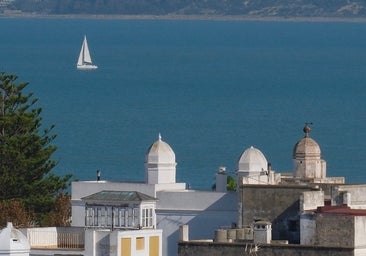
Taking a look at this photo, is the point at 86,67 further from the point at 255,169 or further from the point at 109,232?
the point at 109,232

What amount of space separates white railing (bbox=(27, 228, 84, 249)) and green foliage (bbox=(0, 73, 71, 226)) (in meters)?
10.0

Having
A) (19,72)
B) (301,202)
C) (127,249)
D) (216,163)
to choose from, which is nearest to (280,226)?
(301,202)

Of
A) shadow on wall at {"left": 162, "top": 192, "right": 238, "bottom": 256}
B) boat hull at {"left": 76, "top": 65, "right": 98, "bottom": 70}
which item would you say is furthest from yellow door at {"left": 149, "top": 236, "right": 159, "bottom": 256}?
boat hull at {"left": 76, "top": 65, "right": 98, "bottom": 70}

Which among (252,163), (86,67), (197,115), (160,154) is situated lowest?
(252,163)

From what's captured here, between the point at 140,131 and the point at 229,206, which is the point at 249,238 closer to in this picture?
the point at 229,206

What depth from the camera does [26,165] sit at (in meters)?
48.8

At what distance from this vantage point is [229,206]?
127 ft

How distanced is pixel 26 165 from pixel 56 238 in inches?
526

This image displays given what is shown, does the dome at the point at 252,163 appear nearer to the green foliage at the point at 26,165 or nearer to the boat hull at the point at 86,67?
the green foliage at the point at 26,165

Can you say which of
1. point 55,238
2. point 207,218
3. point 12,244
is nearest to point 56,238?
point 55,238

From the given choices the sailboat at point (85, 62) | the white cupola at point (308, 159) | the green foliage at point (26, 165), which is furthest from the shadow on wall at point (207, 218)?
the sailboat at point (85, 62)

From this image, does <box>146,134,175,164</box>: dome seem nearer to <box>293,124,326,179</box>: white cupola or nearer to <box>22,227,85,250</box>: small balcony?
<box>293,124,326,179</box>: white cupola

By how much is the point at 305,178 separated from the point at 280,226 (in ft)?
15.6

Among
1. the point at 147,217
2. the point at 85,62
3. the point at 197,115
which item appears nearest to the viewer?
the point at 147,217
